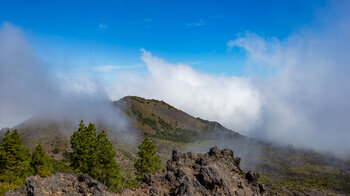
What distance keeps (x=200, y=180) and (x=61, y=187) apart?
1575 cm

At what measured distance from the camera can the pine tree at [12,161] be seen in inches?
1732

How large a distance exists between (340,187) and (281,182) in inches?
1208

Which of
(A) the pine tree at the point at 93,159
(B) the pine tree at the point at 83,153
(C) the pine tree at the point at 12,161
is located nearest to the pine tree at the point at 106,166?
(A) the pine tree at the point at 93,159

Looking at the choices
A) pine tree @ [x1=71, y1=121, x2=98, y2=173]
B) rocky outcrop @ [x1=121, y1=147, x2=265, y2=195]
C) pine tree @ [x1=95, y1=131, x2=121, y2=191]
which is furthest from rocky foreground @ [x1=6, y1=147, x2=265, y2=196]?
pine tree @ [x1=71, y1=121, x2=98, y2=173]

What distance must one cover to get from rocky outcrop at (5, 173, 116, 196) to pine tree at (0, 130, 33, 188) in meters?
26.5

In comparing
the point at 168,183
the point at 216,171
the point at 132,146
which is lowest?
the point at 132,146

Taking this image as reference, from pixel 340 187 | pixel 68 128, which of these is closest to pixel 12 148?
pixel 68 128

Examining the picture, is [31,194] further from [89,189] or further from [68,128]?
[68,128]

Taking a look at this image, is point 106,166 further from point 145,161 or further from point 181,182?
point 181,182

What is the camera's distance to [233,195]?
2603 cm

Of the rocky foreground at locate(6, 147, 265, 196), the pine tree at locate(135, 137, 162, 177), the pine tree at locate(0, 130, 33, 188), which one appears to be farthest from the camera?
the pine tree at locate(135, 137, 162, 177)

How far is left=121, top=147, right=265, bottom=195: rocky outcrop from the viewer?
24.1 m

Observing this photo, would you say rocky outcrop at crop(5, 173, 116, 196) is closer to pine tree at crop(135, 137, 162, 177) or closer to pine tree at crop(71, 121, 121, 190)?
pine tree at crop(71, 121, 121, 190)

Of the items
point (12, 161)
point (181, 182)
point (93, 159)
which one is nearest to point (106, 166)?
point (93, 159)
